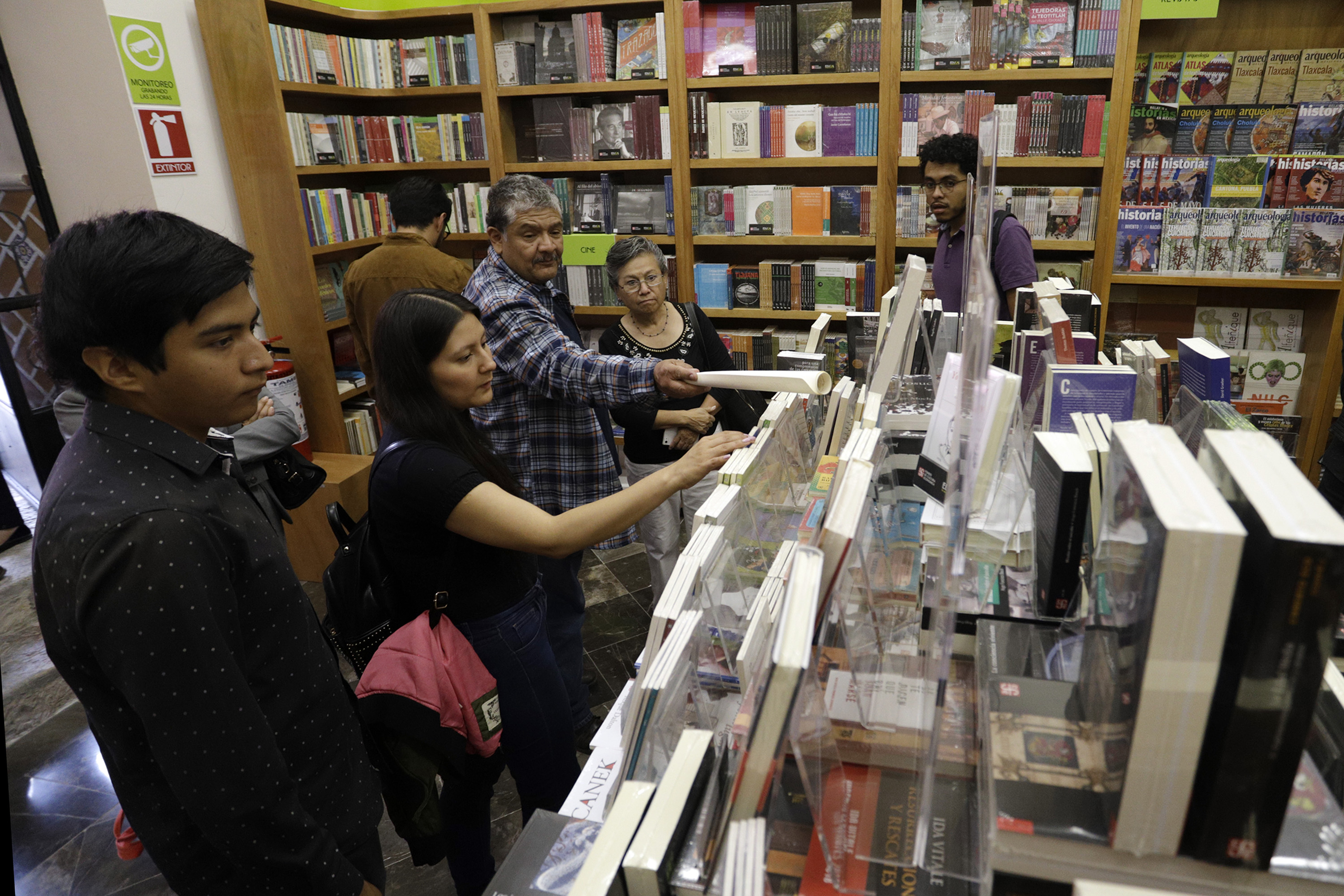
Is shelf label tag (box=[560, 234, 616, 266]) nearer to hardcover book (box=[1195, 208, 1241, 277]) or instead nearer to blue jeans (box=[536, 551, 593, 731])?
blue jeans (box=[536, 551, 593, 731])

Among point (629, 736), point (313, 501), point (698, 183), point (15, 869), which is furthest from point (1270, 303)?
point (15, 869)

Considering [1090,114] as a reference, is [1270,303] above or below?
below

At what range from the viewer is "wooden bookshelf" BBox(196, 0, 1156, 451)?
3.39m

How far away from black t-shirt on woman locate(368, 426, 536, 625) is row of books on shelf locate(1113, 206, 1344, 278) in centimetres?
314

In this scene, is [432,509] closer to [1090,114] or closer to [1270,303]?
[1090,114]

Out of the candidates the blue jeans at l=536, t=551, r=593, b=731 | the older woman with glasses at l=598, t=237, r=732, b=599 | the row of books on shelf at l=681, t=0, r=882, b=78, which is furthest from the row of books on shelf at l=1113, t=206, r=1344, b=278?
the blue jeans at l=536, t=551, r=593, b=731

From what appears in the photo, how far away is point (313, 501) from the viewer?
355cm

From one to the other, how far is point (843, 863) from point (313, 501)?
10.7 feet

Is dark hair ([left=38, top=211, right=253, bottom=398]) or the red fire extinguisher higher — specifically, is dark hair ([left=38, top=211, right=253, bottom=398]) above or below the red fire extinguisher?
above

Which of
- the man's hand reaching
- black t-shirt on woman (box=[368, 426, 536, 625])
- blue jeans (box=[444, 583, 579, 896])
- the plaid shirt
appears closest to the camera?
black t-shirt on woman (box=[368, 426, 536, 625])

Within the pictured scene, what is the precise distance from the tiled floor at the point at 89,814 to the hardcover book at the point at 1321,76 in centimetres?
352

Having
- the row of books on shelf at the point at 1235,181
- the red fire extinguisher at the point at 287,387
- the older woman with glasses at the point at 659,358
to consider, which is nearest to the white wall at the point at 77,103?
the red fire extinguisher at the point at 287,387

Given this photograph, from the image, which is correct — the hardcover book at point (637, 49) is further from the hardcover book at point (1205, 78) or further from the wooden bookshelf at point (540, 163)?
the hardcover book at point (1205, 78)

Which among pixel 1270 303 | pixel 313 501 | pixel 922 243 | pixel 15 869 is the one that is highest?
pixel 922 243
